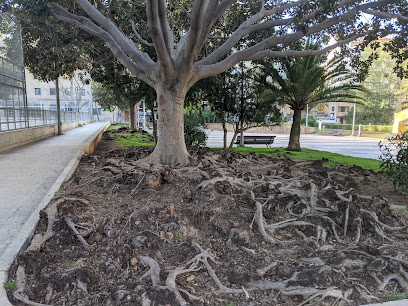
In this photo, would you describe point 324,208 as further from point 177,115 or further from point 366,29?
point 366,29

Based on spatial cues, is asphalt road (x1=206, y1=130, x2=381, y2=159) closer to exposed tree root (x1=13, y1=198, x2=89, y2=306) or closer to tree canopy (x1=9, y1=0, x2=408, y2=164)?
tree canopy (x1=9, y1=0, x2=408, y2=164)

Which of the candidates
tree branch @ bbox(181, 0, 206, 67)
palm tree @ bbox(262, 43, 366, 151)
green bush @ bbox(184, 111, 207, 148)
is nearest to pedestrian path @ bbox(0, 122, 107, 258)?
tree branch @ bbox(181, 0, 206, 67)

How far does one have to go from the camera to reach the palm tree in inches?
522

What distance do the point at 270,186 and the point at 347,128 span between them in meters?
44.5

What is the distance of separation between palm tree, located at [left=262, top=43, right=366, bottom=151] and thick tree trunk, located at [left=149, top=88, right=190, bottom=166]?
6.68 metres

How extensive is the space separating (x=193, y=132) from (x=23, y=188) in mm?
7757

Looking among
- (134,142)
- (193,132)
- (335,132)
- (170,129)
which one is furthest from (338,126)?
(170,129)

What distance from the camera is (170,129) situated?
24.7 feet

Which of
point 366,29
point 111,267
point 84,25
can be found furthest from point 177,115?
point 366,29

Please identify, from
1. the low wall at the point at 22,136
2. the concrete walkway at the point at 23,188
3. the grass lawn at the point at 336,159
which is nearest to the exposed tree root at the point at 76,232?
the concrete walkway at the point at 23,188

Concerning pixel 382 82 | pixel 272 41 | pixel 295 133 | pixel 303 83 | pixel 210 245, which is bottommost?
pixel 210 245

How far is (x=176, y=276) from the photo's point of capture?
3252 millimetres

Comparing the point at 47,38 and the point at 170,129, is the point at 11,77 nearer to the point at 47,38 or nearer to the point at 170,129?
the point at 47,38

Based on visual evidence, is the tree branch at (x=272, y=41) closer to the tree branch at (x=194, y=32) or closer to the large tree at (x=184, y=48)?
the large tree at (x=184, y=48)
